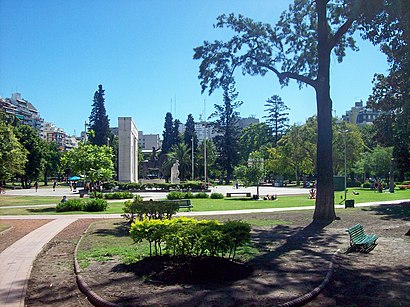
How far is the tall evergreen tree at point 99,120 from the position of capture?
84.5 m

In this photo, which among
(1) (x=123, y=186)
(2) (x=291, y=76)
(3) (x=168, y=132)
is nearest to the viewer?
(2) (x=291, y=76)

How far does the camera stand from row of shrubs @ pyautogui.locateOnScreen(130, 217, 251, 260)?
770 centimetres

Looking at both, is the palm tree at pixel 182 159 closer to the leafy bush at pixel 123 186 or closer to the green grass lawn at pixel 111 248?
the leafy bush at pixel 123 186

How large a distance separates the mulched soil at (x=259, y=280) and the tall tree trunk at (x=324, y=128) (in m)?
6.07

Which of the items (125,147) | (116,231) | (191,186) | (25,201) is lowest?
(116,231)

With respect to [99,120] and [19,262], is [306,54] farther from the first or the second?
[99,120]

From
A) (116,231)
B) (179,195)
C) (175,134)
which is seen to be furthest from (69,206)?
(175,134)

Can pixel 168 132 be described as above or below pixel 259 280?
above

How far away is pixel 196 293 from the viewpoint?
21.2ft

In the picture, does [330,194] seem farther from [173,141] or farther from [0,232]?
[173,141]

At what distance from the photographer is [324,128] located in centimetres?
1836

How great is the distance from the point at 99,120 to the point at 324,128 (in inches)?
Result: 2861

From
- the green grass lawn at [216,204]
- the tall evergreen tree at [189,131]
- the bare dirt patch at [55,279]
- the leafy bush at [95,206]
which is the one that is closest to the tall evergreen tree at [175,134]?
the tall evergreen tree at [189,131]

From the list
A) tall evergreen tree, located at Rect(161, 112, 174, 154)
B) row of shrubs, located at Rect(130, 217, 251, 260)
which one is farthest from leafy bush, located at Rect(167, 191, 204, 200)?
tall evergreen tree, located at Rect(161, 112, 174, 154)
